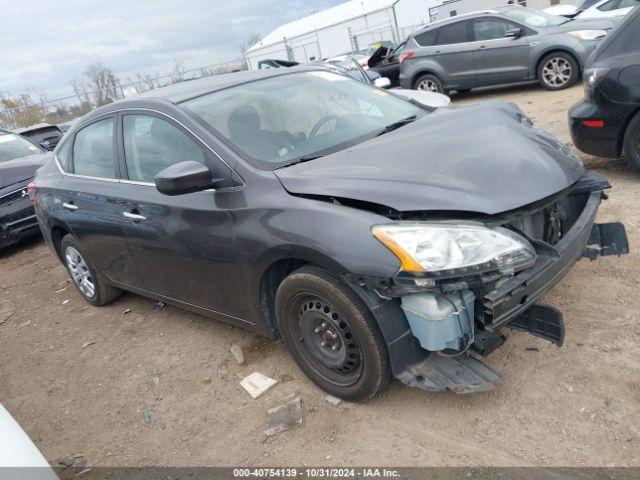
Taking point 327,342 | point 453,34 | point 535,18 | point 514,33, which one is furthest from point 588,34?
point 327,342

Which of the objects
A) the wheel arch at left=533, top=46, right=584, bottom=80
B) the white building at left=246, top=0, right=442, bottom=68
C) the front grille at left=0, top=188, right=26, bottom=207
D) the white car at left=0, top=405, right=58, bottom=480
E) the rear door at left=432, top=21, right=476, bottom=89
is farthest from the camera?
the white building at left=246, top=0, right=442, bottom=68

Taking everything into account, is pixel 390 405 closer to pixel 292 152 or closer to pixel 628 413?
pixel 628 413

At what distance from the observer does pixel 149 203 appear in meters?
3.56

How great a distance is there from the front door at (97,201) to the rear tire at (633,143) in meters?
4.39

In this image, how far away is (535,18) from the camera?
1069 cm

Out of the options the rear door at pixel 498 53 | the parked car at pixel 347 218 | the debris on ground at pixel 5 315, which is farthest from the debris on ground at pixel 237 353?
the rear door at pixel 498 53

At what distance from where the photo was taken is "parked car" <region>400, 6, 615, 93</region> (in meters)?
10.1

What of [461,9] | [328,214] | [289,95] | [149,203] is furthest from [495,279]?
[461,9]

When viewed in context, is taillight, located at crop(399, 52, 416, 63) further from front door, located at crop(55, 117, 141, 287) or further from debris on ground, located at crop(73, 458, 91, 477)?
debris on ground, located at crop(73, 458, 91, 477)

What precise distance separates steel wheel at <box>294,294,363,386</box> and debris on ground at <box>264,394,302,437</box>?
0.23 meters

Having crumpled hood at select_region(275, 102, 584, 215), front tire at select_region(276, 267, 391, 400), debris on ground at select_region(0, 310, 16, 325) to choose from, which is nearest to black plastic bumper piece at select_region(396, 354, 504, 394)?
front tire at select_region(276, 267, 391, 400)

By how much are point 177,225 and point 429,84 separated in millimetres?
9848

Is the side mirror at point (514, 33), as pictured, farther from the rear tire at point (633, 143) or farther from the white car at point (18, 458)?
the white car at point (18, 458)

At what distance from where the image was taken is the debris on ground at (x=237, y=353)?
363 cm
